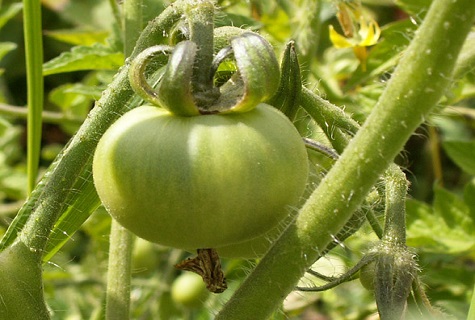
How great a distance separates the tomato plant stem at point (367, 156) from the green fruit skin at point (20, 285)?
0.21 meters

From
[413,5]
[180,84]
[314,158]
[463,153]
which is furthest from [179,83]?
[463,153]

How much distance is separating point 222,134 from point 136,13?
0.48m

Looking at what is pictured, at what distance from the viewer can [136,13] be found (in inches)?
47.5

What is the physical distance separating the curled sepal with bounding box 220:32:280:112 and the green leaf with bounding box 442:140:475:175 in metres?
0.89

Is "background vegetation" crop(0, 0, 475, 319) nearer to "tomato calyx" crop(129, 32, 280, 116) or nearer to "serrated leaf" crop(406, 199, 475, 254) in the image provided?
"serrated leaf" crop(406, 199, 475, 254)

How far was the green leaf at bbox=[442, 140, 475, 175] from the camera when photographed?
1638 mm

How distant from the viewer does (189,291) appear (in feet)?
6.43

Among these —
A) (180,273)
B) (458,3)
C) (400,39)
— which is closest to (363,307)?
(180,273)

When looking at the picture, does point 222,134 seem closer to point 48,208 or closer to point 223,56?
point 223,56

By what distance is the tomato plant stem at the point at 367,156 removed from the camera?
72 centimetres

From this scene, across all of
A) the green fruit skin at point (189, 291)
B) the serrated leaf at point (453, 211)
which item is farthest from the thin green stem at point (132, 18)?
the green fruit skin at point (189, 291)

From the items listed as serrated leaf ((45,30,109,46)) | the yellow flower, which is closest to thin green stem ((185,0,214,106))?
the yellow flower

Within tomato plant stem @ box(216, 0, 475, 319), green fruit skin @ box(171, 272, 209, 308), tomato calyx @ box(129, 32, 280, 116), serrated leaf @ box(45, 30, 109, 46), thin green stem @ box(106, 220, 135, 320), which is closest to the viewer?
tomato plant stem @ box(216, 0, 475, 319)

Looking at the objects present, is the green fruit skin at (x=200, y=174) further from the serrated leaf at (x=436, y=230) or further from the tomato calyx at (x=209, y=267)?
the serrated leaf at (x=436, y=230)
